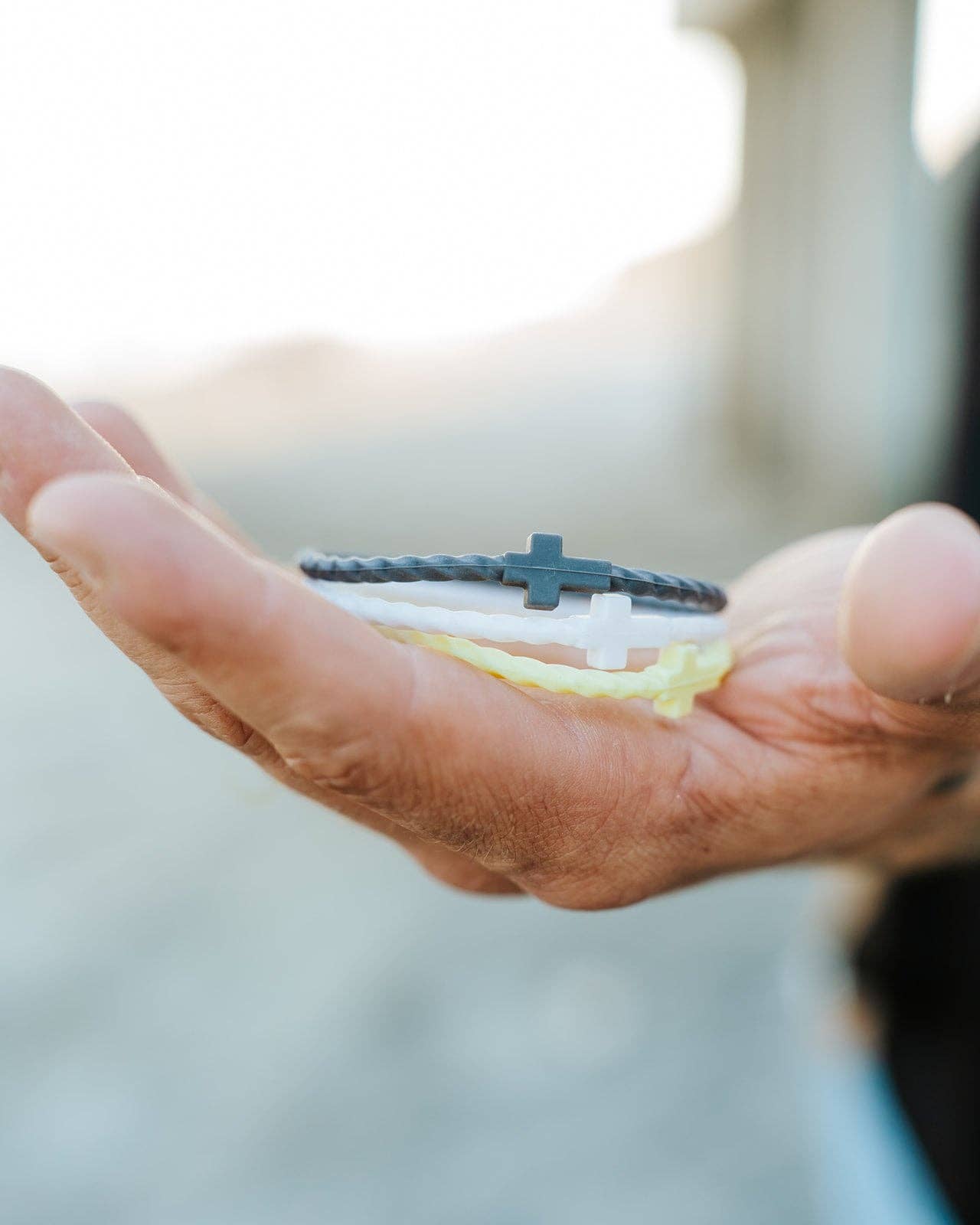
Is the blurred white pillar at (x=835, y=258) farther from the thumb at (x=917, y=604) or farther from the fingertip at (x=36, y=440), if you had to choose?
the fingertip at (x=36, y=440)

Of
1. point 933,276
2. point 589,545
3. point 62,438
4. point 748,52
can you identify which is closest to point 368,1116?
point 62,438

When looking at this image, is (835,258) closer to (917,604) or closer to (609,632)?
(609,632)

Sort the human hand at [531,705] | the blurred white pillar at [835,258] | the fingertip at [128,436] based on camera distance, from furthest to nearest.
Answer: the blurred white pillar at [835,258] → the fingertip at [128,436] → the human hand at [531,705]

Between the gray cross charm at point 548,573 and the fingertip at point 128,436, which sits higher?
the fingertip at point 128,436

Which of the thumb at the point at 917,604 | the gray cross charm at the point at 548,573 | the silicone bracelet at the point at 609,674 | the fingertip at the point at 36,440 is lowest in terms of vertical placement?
the silicone bracelet at the point at 609,674

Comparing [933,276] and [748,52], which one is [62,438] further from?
[748,52]

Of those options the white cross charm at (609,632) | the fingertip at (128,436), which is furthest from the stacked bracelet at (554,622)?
the fingertip at (128,436)

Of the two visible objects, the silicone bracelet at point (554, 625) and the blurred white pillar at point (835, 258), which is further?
the blurred white pillar at point (835, 258)

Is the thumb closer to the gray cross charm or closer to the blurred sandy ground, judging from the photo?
the gray cross charm
